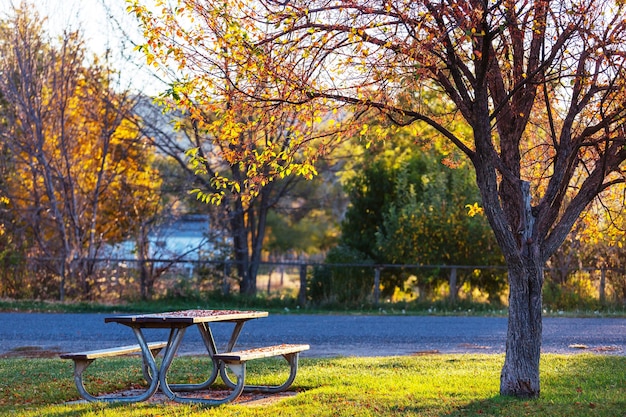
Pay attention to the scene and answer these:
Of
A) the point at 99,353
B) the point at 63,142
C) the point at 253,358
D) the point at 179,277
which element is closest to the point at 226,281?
the point at 179,277

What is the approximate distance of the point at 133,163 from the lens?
25422 mm

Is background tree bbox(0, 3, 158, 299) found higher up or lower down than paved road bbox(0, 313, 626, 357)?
higher up

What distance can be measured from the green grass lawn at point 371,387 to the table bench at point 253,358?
0.23 metres

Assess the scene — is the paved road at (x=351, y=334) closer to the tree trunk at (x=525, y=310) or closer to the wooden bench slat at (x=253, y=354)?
the wooden bench slat at (x=253, y=354)

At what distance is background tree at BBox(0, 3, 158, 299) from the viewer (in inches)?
878

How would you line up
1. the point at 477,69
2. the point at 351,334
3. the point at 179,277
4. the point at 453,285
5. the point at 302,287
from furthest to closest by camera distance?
the point at 179,277, the point at 302,287, the point at 453,285, the point at 351,334, the point at 477,69

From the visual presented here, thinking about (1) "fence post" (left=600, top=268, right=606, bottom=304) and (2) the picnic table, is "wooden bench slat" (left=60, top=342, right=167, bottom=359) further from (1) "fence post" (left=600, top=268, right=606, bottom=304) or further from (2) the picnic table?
(1) "fence post" (left=600, top=268, right=606, bottom=304)

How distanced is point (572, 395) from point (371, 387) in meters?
2.04

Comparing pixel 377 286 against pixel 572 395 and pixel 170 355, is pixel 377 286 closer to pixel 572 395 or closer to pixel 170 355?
pixel 572 395

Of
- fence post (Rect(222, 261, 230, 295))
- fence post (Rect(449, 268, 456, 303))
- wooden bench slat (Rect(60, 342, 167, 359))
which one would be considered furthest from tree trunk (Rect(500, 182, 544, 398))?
fence post (Rect(222, 261, 230, 295))

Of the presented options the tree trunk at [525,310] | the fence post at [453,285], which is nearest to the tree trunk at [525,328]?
the tree trunk at [525,310]

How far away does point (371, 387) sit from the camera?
9.39 meters

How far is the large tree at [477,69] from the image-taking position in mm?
7859

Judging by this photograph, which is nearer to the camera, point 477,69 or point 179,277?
point 477,69
